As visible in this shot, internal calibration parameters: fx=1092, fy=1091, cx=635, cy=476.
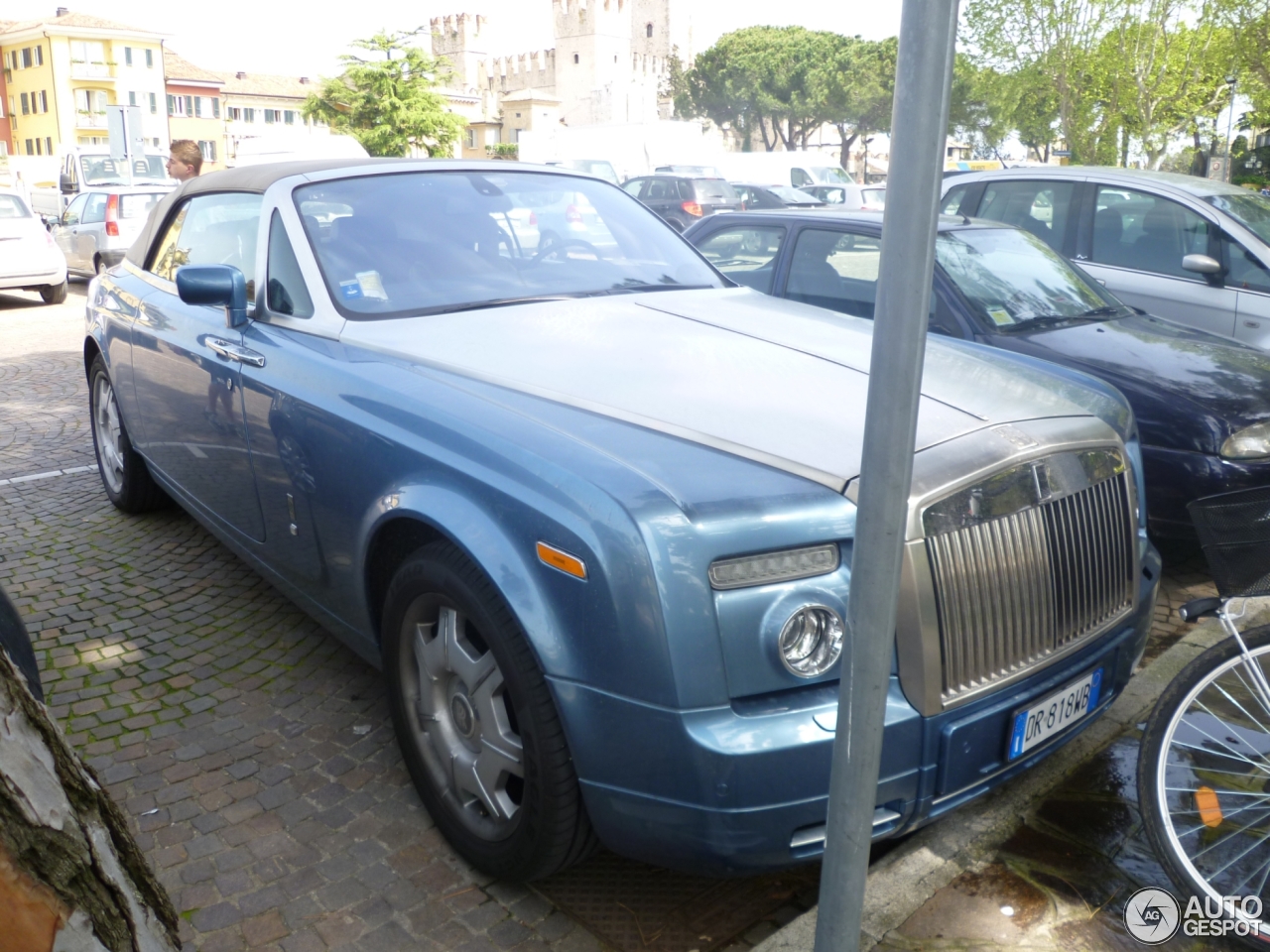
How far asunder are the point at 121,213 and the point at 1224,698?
674 inches

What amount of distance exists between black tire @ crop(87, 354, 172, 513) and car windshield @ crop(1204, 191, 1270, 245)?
20.9 ft

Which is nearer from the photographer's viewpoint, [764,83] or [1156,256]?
[1156,256]

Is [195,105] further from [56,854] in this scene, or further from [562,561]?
[56,854]

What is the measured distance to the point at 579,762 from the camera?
7.57 feet

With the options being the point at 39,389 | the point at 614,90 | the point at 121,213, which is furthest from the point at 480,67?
the point at 39,389

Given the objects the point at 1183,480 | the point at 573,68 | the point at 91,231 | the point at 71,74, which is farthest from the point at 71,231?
the point at 573,68

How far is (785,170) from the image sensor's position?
35156 mm

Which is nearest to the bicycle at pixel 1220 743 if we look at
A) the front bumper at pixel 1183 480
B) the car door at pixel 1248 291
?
the front bumper at pixel 1183 480

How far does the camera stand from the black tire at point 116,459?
546cm

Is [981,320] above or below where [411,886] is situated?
above

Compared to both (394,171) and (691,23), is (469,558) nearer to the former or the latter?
(394,171)

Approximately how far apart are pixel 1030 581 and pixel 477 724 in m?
1.35

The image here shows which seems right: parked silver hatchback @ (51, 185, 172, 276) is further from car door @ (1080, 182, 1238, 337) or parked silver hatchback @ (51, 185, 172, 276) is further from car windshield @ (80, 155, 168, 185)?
car door @ (1080, 182, 1238, 337)

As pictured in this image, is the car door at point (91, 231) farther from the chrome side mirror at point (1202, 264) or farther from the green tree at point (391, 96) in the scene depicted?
the green tree at point (391, 96)
